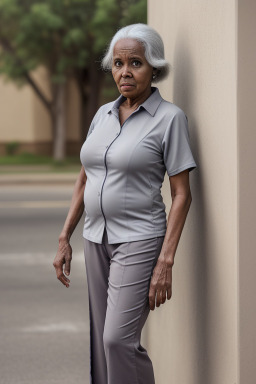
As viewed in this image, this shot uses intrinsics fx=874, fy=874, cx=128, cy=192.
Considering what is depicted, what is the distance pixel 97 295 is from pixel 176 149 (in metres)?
0.70

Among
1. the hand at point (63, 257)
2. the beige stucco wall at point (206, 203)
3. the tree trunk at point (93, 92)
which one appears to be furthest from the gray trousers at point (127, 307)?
the tree trunk at point (93, 92)

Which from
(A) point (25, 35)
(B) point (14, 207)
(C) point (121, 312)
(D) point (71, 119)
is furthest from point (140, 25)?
(D) point (71, 119)

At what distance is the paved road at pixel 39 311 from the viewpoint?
5.34m

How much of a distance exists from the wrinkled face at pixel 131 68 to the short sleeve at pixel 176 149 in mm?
221

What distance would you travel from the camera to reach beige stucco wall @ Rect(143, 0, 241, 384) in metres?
2.78

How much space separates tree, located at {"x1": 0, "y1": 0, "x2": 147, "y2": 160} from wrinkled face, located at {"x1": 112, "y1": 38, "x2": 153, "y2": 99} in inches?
865

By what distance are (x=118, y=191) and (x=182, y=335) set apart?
76 centimetres

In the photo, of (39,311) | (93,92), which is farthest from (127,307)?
(93,92)

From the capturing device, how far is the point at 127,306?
10.4 ft

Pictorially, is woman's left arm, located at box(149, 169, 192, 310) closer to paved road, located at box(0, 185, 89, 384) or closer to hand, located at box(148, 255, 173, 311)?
hand, located at box(148, 255, 173, 311)

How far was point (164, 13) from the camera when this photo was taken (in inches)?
161

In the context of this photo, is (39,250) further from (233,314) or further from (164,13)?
(233,314)

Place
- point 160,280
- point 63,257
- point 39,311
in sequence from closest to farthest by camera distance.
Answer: point 160,280 → point 63,257 → point 39,311

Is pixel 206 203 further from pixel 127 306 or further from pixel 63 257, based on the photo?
pixel 63 257
